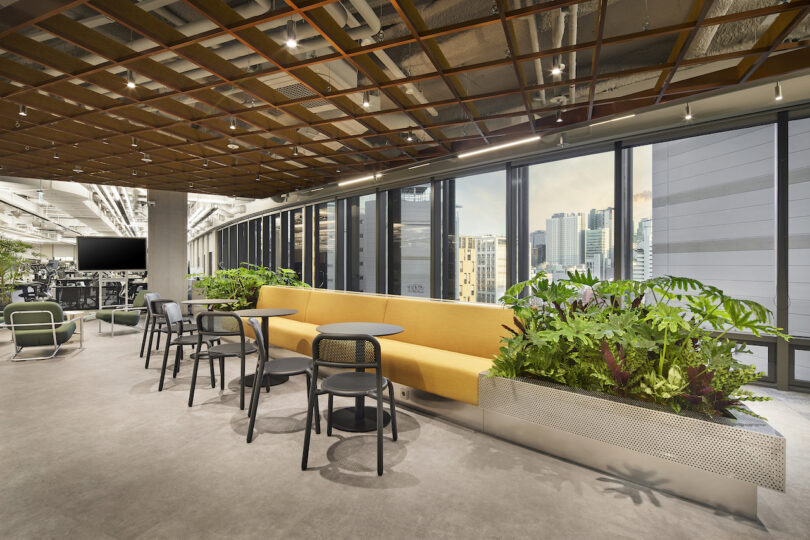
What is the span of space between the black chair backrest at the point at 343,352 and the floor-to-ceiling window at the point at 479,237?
13.3ft

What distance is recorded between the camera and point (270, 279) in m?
7.76

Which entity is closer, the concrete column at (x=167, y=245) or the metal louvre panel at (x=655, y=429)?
the metal louvre panel at (x=655, y=429)

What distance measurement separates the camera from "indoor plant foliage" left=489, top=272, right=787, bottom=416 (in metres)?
2.25

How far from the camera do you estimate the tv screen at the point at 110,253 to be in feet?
27.6

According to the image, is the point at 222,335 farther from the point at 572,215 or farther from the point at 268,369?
the point at 572,215

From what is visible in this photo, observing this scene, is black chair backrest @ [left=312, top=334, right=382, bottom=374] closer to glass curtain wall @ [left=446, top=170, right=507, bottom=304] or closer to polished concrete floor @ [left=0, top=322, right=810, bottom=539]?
polished concrete floor @ [left=0, top=322, right=810, bottom=539]

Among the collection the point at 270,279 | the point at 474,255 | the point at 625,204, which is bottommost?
the point at 270,279

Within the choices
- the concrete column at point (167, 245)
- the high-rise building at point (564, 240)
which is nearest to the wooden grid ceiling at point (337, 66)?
the high-rise building at point (564, 240)

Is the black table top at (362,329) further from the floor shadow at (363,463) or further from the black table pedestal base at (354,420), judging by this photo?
the floor shadow at (363,463)

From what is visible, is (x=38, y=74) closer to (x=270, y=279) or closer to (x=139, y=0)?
(x=139, y=0)

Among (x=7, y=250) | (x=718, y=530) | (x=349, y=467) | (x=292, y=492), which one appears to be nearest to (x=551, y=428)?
(x=718, y=530)

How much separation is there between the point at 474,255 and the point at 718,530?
17.6 ft

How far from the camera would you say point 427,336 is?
13.7 feet

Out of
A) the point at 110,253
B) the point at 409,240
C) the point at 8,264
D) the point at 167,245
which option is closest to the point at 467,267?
the point at 409,240
